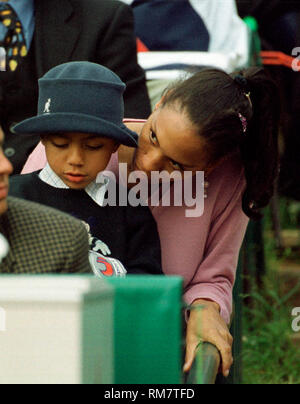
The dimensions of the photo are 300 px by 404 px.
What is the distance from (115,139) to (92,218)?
198 mm

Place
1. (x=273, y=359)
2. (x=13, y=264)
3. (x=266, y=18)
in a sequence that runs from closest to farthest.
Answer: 1. (x=13, y=264)
2. (x=273, y=359)
3. (x=266, y=18)

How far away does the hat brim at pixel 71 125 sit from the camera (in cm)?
190

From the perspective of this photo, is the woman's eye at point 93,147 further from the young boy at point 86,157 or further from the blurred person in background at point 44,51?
the blurred person in background at point 44,51

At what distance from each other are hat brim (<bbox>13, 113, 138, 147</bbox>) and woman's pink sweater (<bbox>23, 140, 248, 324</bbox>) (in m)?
0.30

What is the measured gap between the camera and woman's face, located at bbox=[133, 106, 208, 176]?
2049 millimetres

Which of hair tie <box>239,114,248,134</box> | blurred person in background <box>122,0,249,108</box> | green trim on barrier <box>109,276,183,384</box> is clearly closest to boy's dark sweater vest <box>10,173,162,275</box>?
hair tie <box>239,114,248,134</box>

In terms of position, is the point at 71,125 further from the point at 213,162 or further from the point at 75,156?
the point at 213,162

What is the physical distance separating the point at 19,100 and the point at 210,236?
2.91ft

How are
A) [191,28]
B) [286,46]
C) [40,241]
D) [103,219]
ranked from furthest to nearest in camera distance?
1. [286,46]
2. [191,28]
3. [103,219]
4. [40,241]

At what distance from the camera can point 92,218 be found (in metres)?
1.98

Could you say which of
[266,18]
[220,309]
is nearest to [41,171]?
[220,309]

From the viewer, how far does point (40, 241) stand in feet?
4.11

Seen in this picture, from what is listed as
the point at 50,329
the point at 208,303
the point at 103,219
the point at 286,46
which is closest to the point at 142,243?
the point at 103,219

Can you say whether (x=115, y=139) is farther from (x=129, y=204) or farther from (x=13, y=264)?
(x=13, y=264)
